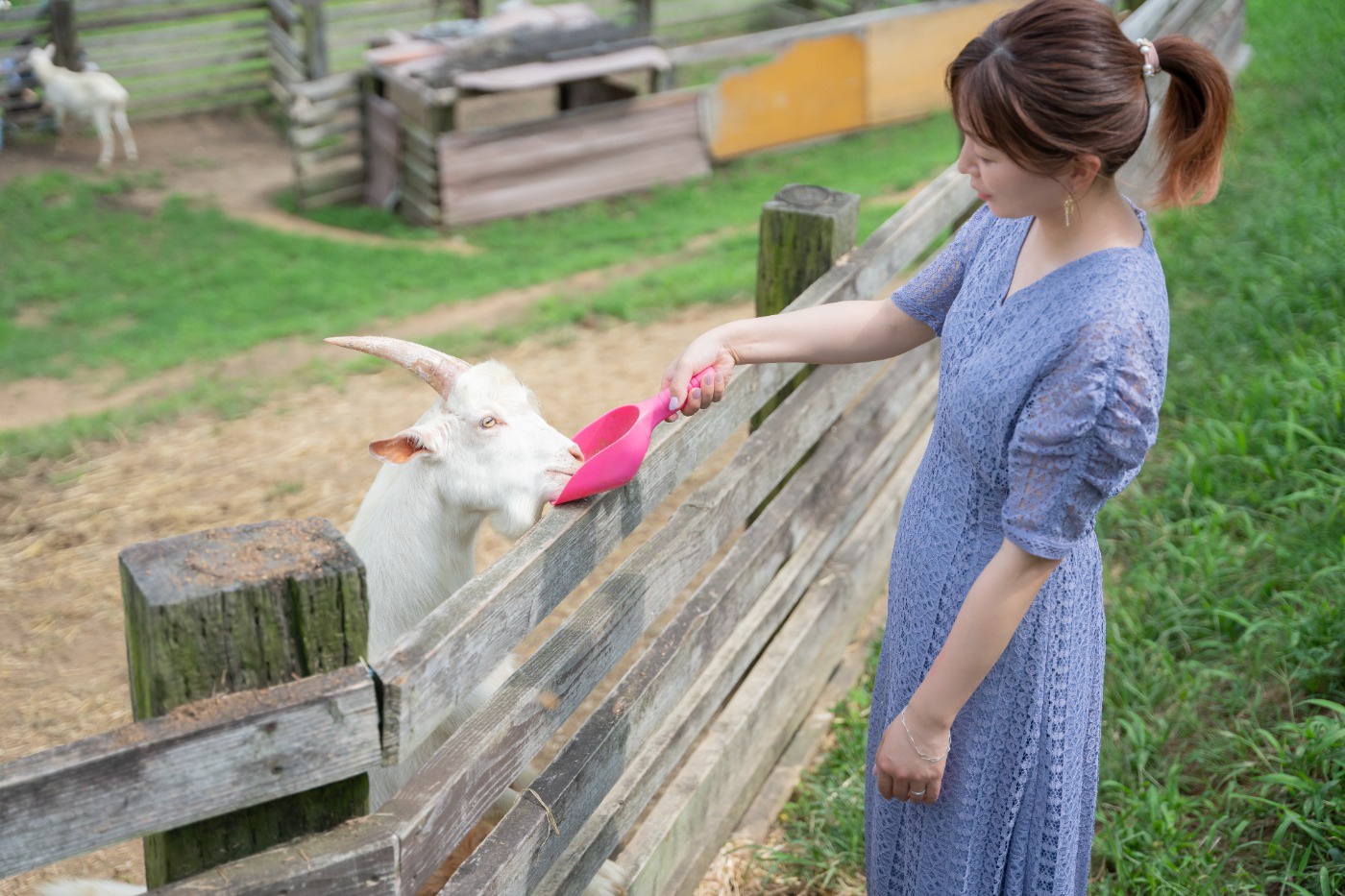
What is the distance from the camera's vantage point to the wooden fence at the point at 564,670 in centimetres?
140

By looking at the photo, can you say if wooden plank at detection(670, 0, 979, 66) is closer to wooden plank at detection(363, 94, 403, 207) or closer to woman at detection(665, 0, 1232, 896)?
wooden plank at detection(363, 94, 403, 207)

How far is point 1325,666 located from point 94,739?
3.34m

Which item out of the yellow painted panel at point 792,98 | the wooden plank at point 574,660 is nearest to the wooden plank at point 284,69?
the yellow painted panel at point 792,98

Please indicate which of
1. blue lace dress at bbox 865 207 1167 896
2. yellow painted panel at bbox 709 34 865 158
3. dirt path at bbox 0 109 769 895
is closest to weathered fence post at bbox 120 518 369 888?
blue lace dress at bbox 865 207 1167 896

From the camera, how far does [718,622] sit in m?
2.95

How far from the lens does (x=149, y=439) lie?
589cm

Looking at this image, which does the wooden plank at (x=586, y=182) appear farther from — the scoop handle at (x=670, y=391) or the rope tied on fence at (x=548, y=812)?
the rope tied on fence at (x=548, y=812)

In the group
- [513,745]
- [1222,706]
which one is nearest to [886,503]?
[1222,706]

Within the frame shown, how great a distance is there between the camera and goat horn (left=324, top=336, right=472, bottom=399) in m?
A: 2.55

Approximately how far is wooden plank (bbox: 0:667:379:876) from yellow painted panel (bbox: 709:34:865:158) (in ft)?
35.1

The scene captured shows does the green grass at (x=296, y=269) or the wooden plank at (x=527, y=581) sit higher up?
the wooden plank at (x=527, y=581)

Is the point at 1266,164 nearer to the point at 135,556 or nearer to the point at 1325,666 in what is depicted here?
the point at 1325,666

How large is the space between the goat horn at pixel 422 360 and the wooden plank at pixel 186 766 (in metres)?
1.19

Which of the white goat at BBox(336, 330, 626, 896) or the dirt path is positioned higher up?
the white goat at BBox(336, 330, 626, 896)
